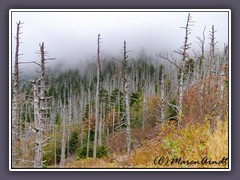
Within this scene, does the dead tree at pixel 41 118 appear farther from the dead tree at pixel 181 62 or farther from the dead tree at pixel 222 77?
the dead tree at pixel 222 77

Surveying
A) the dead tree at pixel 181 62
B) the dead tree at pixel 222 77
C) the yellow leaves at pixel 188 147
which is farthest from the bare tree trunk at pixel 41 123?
the dead tree at pixel 222 77

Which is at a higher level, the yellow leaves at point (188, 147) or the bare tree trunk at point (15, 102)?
the bare tree trunk at point (15, 102)

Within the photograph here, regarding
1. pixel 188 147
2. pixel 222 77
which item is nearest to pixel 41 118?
pixel 188 147

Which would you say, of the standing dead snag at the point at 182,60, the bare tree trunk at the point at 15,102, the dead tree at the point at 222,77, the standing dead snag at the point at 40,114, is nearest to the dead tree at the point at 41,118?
the standing dead snag at the point at 40,114

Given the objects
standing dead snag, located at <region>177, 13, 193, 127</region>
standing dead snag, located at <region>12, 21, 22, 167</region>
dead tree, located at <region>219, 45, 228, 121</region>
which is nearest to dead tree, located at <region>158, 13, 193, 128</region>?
standing dead snag, located at <region>177, 13, 193, 127</region>

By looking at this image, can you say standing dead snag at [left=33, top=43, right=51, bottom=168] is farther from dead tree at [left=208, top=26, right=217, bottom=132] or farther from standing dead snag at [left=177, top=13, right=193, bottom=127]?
dead tree at [left=208, top=26, right=217, bottom=132]

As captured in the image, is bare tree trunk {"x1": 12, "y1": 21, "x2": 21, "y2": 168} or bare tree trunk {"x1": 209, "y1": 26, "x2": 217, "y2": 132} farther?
bare tree trunk {"x1": 209, "y1": 26, "x2": 217, "y2": 132}

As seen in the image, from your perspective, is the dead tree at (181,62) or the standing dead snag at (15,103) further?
the dead tree at (181,62)

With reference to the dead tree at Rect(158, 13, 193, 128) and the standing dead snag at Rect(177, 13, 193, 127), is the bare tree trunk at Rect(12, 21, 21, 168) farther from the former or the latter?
the standing dead snag at Rect(177, 13, 193, 127)

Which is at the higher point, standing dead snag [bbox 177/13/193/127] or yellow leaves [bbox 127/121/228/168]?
standing dead snag [bbox 177/13/193/127]

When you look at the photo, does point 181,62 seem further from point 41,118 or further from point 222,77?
point 41,118

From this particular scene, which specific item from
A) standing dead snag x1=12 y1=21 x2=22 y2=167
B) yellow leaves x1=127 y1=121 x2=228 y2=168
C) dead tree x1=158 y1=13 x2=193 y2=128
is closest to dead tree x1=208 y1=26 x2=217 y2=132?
yellow leaves x1=127 y1=121 x2=228 y2=168
